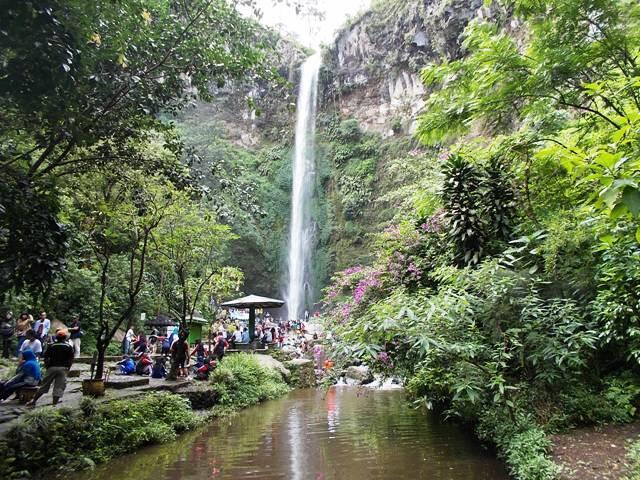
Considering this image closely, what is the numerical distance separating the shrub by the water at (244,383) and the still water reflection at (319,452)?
1173mm

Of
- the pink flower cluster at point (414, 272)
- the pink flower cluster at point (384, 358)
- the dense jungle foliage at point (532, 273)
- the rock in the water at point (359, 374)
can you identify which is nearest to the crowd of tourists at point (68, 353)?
the rock in the water at point (359, 374)

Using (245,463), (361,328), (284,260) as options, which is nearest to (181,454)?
(245,463)

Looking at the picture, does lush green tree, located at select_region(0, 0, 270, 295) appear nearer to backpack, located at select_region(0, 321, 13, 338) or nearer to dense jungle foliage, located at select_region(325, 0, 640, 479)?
dense jungle foliage, located at select_region(325, 0, 640, 479)

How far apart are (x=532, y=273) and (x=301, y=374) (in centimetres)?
1135

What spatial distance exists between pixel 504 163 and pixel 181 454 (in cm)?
708

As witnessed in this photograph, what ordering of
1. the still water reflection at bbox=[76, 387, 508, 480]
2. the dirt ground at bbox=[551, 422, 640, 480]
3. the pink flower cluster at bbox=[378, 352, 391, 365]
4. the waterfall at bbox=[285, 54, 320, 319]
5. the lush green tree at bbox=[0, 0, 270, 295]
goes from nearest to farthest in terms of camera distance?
the dirt ground at bbox=[551, 422, 640, 480] < the lush green tree at bbox=[0, 0, 270, 295] < the still water reflection at bbox=[76, 387, 508, 480] < the pink flower cluster at bbox=[378, 352, 391, 365] < the waterfall at bbox=[285, 54, 320, 319]

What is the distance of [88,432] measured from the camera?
21.3ft

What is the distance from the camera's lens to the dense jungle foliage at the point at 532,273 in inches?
193

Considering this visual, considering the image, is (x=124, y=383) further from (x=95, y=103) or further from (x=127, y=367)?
(x=95, y=103)

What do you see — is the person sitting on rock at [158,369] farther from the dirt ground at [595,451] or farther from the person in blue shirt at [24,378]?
the dirt ground at [595,451]

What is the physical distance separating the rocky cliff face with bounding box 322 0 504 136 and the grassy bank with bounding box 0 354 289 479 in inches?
931

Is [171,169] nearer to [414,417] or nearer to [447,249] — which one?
[447,249]

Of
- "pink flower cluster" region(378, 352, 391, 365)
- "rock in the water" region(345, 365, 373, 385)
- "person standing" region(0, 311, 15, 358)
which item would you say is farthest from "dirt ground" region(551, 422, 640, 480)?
"person standing" region(0, 311, 15, 358)

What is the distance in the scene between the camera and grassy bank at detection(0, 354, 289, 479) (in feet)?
18.1
